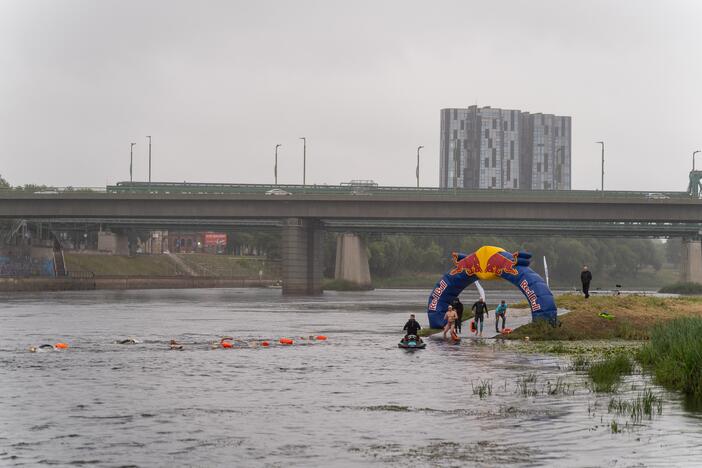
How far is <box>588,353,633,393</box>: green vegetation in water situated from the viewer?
109ft

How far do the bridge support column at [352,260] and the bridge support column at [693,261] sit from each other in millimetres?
45899

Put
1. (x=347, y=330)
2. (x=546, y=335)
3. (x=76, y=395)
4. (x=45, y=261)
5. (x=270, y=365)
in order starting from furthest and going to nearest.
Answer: (x=45, y=261) → (x=347, y=330) → (x=546, y=335) → (x=270, y=365) → (x=76, y=395)

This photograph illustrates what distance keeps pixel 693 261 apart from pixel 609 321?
11063 cm

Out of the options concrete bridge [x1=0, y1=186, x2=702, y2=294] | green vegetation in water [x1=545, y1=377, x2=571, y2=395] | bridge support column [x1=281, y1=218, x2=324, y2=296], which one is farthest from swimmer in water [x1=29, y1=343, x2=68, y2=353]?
bridge support column [x1=281, y1=218, x2=324, y2=296]

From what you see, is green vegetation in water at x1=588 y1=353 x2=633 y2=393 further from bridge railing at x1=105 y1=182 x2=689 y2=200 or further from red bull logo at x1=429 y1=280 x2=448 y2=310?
bridge railing at x1=105 y1=182 x2=689 y2=200

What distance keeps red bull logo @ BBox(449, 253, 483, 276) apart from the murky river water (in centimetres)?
360

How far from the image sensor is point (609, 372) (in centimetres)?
3547

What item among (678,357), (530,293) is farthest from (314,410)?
(530,293)

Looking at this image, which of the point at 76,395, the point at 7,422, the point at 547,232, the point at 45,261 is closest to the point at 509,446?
the point at 7,422

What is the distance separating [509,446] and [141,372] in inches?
724

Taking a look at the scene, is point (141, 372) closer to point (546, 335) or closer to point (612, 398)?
point (612, 398)

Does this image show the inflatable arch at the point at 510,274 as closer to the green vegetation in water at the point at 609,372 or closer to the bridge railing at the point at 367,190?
the green vegetation in water at the point at 609,372

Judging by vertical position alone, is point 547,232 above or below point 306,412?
above

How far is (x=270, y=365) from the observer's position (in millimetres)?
42219
